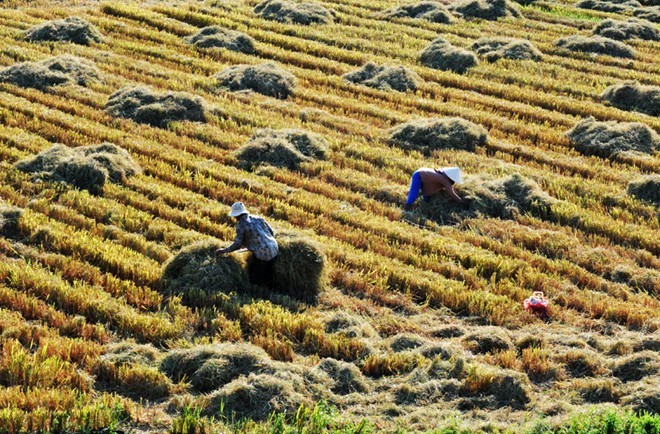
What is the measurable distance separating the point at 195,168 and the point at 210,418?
7.95 meters

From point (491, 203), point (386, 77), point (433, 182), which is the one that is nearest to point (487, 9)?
point (386, 77)

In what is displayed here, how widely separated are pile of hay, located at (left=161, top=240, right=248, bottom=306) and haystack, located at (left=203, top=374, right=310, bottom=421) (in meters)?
2.38

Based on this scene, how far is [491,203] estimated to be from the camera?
1498 cm

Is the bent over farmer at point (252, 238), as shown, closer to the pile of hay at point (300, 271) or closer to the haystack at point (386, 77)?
the pile of hay at point (300, 271)

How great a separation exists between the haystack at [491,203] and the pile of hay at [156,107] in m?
6.26

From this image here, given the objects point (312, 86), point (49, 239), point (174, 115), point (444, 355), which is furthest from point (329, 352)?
point (312, 86)

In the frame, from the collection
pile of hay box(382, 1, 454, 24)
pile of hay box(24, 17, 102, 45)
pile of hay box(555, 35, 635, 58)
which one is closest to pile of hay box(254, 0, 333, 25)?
pile of hay box(382, 1, 454, 24)

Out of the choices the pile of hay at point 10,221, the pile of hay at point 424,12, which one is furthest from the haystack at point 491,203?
the pile of hay at point 424,12

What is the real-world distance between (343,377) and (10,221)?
250 inches

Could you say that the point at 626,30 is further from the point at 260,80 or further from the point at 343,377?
the point at 343,377

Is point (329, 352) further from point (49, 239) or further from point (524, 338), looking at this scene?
point (49, 239)

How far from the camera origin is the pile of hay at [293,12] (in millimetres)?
28094

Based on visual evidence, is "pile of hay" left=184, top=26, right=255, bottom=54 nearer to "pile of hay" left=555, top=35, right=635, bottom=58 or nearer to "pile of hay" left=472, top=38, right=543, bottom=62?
"pile of hay" left=472, top=38, right=543, bottom=62

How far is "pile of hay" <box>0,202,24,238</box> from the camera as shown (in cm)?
1324
